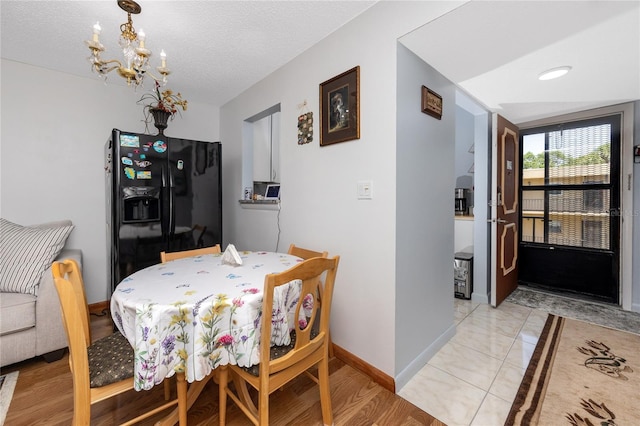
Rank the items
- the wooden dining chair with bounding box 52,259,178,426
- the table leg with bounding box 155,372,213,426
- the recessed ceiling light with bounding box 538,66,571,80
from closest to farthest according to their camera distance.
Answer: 1. the wooden dining chair with bounding box 52,259,178,426
2. the table leg with bounding box 155,372,213,426
3. the recessed ceiling light with bounding box 538,66,571,80

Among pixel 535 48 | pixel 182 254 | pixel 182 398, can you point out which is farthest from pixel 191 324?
pixel 535 48

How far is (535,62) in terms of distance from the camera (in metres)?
1.97

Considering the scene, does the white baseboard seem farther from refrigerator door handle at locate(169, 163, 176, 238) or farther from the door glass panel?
refrigerator door handle at locate(169, 163, 176, 238)

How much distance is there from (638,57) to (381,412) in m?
2.90

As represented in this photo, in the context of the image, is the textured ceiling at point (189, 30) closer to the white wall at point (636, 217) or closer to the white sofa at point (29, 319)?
the white sofa at point (29, 319)

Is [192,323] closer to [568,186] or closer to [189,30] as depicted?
[189,30]

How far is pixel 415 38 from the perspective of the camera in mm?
1568

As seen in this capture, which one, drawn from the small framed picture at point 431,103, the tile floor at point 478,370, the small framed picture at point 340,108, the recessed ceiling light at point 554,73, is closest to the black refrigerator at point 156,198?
the small framed picture at point 340,108

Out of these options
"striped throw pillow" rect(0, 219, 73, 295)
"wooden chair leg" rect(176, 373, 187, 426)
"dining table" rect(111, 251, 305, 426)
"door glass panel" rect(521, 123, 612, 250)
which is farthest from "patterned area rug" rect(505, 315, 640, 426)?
"striped throw pillow" rect(0, 219, 73, 295)

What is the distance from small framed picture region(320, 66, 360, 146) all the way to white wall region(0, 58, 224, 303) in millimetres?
2239

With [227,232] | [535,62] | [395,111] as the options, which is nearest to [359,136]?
[395,111]

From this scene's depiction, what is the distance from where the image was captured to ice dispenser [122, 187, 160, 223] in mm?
2367

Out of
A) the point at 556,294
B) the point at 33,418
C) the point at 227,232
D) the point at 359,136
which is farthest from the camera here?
the point at 227,232

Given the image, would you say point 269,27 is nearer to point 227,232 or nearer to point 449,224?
point 449,224
